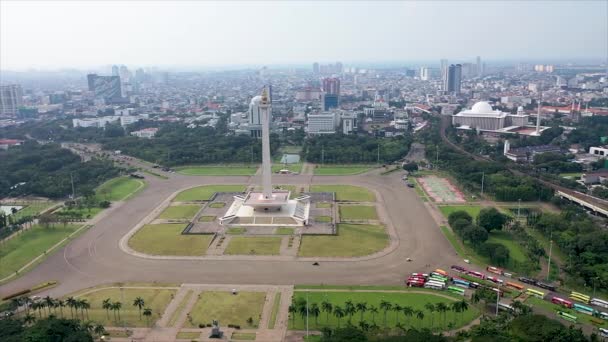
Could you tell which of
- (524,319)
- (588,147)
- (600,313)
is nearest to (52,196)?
(524,319)

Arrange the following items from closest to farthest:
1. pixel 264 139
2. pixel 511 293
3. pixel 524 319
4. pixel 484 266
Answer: pixel 524 319 < pixel 511 293 < pixel 484 266 < pixel 264 139

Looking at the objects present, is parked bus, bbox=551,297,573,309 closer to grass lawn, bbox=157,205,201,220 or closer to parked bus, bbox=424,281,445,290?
parked bus, bbox=424,281,445,290

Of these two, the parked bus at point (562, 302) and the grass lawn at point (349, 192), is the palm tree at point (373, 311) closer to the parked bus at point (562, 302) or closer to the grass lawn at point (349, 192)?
the parked bus at point (562, 302)

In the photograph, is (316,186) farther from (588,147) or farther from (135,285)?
(588,147)


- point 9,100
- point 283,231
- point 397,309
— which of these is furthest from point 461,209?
point 9,100

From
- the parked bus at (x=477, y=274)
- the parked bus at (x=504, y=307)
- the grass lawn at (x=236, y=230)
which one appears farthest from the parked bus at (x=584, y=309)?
the grass lawn at (x=236, y=230)

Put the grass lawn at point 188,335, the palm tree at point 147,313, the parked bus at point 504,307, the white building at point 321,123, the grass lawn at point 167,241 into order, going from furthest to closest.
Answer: the white building at point 321,123 < the grass lawn at point 167,241 < the parked bus at point 504,307 < the palm tree at point 147,313 < the grass lawn at point 188,335

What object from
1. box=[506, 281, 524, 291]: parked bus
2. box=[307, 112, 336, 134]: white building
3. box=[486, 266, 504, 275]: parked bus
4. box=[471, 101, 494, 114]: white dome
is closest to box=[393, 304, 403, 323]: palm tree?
box=[506, 281, 524, 291]: parked bus
